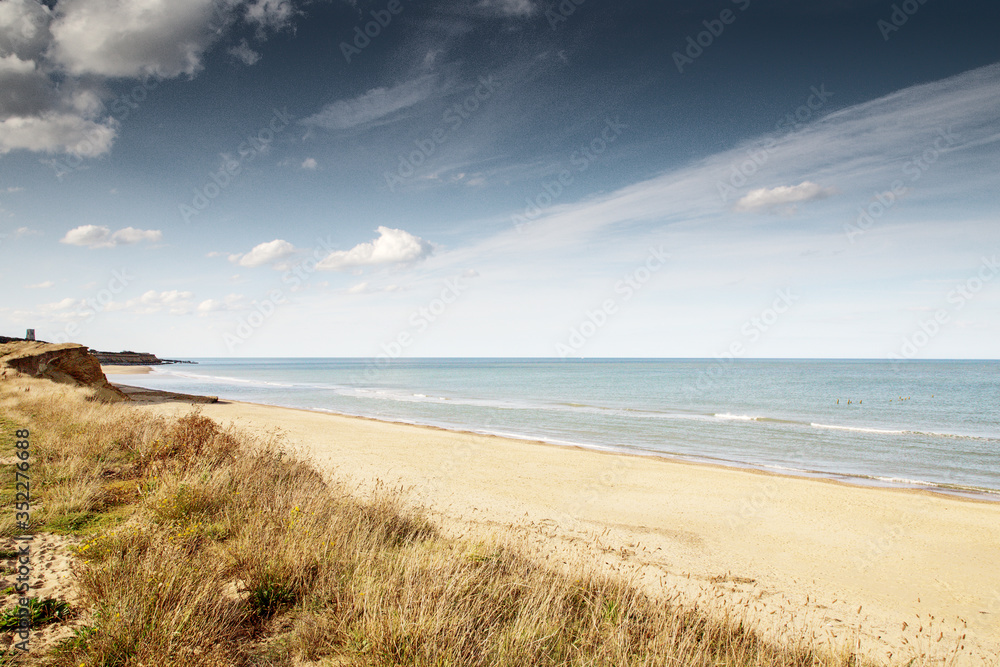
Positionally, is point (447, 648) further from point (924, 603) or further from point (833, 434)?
point (833, 434)

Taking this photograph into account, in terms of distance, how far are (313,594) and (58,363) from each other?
89.0 ft

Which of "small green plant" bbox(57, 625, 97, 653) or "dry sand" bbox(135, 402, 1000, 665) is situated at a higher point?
"small green plant" bbox(57, 625, 97, 653)

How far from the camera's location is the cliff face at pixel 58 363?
22094 mm

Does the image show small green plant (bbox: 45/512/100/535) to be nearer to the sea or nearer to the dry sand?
the dry sand

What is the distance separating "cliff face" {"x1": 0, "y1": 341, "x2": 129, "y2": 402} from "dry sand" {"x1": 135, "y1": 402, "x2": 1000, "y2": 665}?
1408 centimetres

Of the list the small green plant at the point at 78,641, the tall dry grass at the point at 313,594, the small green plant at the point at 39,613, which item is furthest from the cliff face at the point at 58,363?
the small green plant at the point at 78,641

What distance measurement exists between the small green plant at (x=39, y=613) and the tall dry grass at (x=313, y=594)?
0.14 metres

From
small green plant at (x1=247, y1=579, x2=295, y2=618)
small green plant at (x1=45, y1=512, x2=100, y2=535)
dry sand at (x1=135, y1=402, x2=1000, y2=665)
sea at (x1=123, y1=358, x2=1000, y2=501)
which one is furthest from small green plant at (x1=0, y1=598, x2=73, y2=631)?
sea at (x1=123, y1=358, x2=1000, y2=501)

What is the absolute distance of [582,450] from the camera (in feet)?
67.2

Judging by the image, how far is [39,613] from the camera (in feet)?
13.1

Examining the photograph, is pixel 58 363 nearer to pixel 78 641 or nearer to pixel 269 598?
pixel 269 598

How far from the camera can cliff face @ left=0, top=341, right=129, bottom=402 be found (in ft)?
72.5

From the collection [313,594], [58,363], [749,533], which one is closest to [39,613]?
[313,594]

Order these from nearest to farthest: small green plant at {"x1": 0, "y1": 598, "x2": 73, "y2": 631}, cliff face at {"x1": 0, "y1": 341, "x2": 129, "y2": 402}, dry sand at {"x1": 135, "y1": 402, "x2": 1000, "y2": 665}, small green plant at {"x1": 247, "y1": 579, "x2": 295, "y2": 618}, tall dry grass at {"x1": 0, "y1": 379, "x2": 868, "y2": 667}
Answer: tall dry grass at {"x1": 0, "y1": 379, "x2": 868, "y2": 667} → small green plant at {"x1": 0, "y1": 598, "x2": 73, "y2": 631} → small green plant at {"x1": 247, "y1": 579, "x2": 295, "y2": 618} → dry sand at {"x1": 135, "y1": 402, "x2": 1000, "y2": 665} → cliff face at {"x1": 0, "y1": 341, "x2": 129, "y2": 402}
